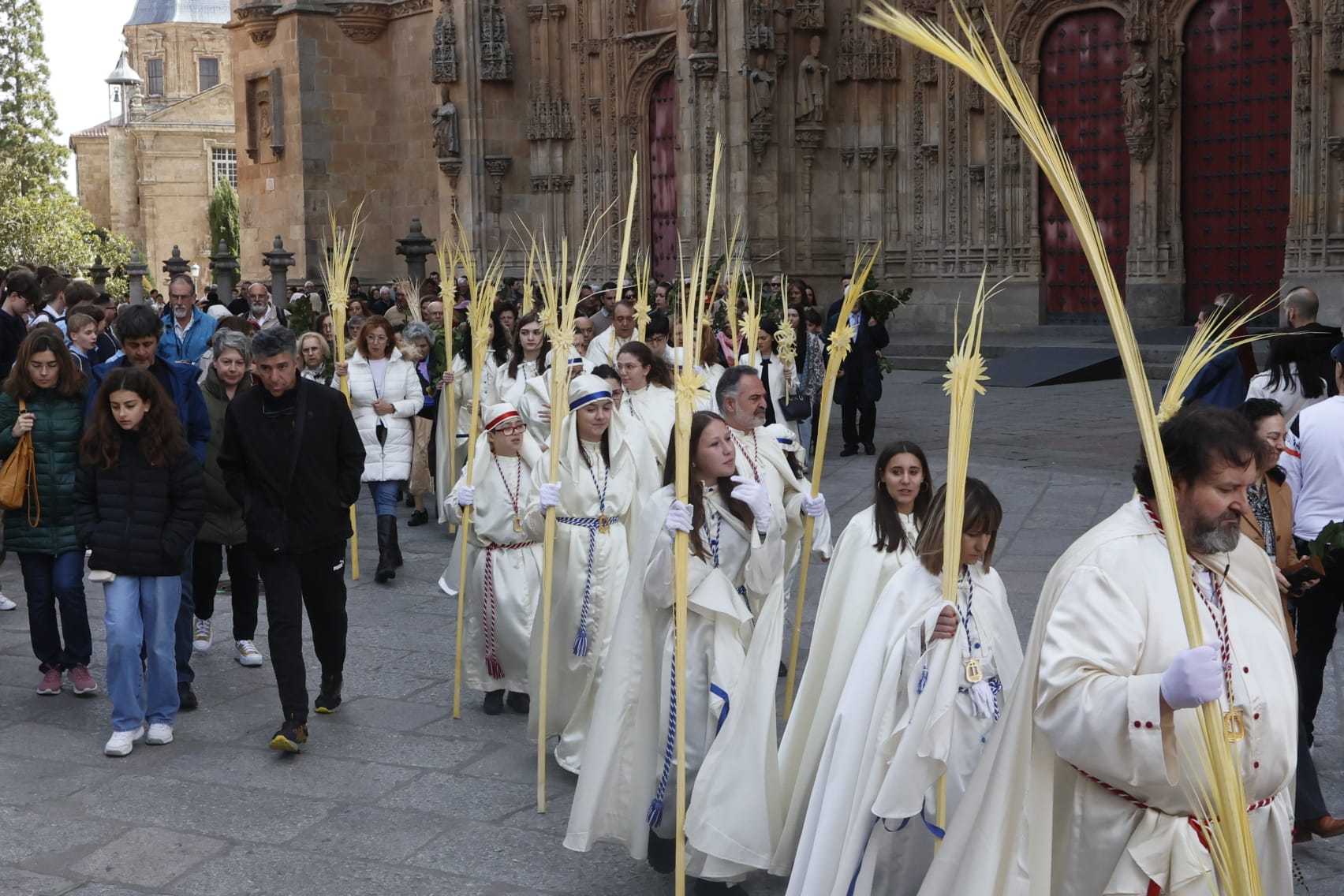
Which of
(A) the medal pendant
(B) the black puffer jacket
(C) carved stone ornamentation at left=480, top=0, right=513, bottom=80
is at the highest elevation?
(C) carved stone ornamentation at left=480, top=0, right=513, bottom=80

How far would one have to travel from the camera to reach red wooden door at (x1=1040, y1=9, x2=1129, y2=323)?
21266 mm

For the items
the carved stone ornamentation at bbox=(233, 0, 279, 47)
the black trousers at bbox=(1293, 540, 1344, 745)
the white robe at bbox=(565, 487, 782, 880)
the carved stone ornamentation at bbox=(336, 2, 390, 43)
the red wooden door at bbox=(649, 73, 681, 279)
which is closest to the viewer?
the white robe at bbox=(565, 487, 782, 880)

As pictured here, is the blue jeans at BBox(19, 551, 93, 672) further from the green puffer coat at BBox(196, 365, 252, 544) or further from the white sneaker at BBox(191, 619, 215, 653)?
the white sneaker at BBox(191, 619, 215, 653)

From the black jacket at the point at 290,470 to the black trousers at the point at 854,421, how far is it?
833 cm

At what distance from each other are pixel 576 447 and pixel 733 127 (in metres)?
16.3

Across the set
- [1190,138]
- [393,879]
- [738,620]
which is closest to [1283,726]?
[738,620]

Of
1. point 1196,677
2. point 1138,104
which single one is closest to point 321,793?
point 1196,677

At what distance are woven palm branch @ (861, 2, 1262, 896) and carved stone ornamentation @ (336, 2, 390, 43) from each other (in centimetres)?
2891

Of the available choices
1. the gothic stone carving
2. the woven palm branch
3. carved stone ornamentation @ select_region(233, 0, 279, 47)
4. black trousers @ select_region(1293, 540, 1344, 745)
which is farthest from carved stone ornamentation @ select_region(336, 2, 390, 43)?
the woven palm branch

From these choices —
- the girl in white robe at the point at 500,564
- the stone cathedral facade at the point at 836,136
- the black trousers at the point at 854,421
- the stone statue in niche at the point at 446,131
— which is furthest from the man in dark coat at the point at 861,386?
the stone statue in niche at the point at 446,131

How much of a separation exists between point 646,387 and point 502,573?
6.59 feet

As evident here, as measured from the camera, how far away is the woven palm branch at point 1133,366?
260cm

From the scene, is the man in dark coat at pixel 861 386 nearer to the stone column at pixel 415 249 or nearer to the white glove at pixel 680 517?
the stone column at pixel 415 249

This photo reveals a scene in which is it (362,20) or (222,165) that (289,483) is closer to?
(362,20)
